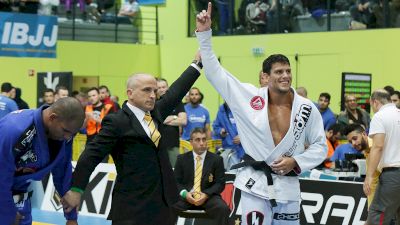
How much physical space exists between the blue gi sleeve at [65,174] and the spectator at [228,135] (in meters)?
7.66

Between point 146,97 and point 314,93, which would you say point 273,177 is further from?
point 314,93

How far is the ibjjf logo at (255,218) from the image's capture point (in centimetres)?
789

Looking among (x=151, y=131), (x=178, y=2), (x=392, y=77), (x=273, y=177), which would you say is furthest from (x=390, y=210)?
(x=178, y=2)

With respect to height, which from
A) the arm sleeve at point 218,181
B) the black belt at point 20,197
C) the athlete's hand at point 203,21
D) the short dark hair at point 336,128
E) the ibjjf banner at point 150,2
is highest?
the ibjjf banner at point 150,2

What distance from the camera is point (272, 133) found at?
7.96 meters

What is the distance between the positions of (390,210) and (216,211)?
252cm

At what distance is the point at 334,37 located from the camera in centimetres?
2220

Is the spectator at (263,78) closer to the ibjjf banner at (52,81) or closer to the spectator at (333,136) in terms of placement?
the spectator at (333,136)

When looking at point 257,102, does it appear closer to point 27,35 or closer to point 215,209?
point 215,209

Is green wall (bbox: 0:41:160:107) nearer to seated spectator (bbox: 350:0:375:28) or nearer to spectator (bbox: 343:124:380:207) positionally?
seated spectator (bbox: 350:0:375:28)

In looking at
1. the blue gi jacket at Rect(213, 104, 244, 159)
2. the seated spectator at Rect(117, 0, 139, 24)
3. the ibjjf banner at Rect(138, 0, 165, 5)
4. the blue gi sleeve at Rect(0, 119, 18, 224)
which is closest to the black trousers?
the blue gi jacket at Rect(213, 104, 244, 159)

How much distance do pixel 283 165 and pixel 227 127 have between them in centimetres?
743

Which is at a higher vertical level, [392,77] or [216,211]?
[392,77]

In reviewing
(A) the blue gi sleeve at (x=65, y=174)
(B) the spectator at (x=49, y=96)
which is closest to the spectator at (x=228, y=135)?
(B) the spectator at (x=49, y=96)
